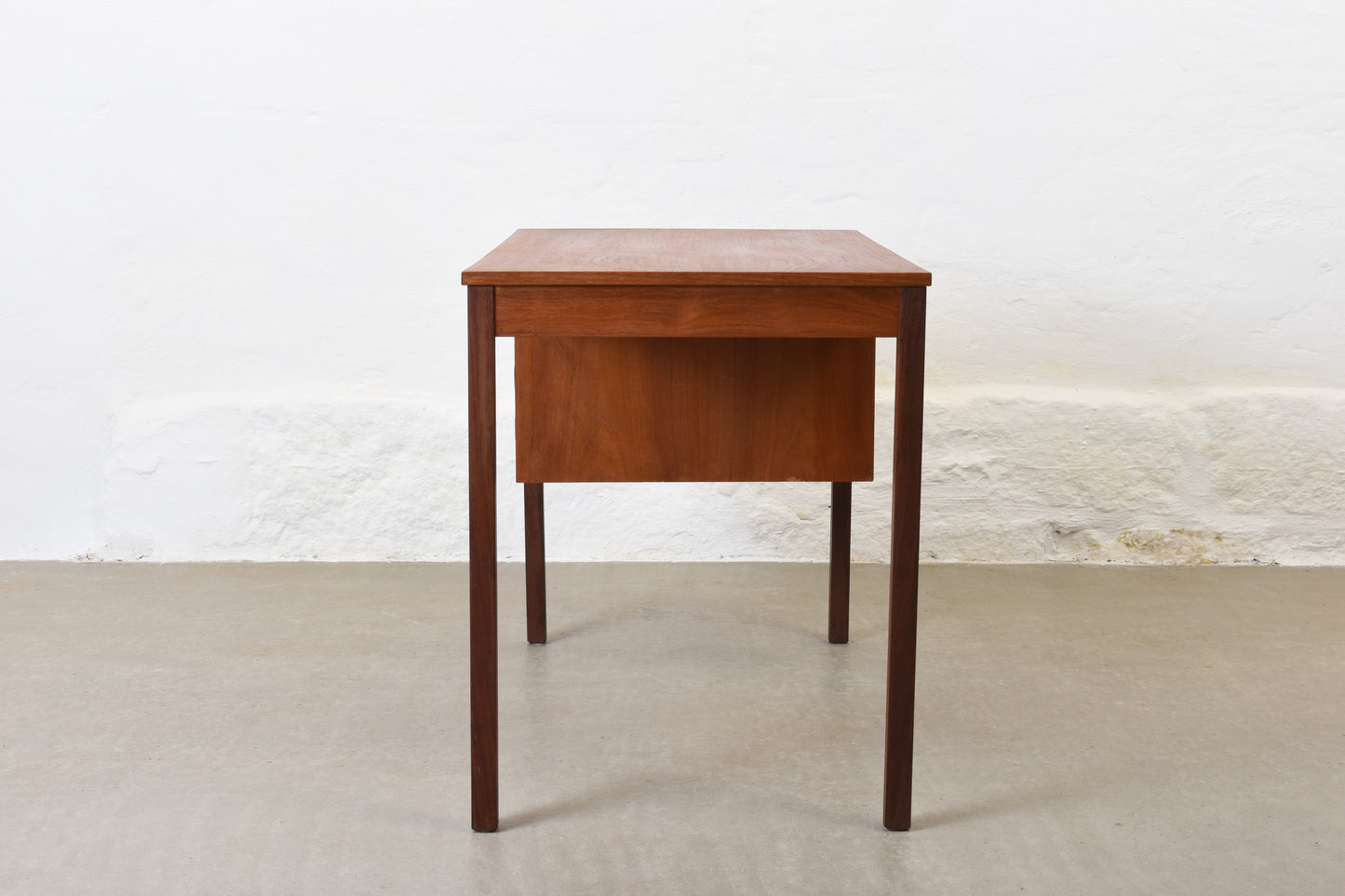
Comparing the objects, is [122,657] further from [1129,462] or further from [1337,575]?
[1337,575]

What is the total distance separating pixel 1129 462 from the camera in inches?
124

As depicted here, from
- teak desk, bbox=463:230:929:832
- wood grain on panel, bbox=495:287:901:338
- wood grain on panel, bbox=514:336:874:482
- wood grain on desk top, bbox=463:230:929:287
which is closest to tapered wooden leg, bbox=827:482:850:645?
teak desk, bbox=463:230:929:832

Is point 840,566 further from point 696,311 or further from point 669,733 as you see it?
point 696,311

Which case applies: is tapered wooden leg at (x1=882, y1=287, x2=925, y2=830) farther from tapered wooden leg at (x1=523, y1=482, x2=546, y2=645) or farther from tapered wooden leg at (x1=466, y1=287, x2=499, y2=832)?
tapered wooden leg at (x1=523, y1=482, x2=546, y2=645)

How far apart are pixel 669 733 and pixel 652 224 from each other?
4.44 feet

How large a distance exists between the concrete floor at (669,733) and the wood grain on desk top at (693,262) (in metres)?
0.76

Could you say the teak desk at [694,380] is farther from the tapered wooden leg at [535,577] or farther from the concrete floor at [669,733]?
the concrete floor at [669,733]

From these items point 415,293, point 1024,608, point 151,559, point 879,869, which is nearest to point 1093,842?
point 879,869

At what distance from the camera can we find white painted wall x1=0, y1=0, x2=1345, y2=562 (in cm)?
302

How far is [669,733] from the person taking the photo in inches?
84.8

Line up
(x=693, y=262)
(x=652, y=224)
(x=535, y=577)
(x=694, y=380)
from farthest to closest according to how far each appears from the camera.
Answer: (x=652, y=224), (x=535, y=577), (x=694, y=380), (x=693, y=262)

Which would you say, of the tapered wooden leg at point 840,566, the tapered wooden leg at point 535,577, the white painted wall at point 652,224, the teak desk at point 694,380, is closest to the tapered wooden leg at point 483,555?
the teak desk at point 694,380

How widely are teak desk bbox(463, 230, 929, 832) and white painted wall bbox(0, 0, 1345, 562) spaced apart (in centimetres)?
66

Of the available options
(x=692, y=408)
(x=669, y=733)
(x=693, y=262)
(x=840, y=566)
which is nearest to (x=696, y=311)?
(x=693, y=262)
